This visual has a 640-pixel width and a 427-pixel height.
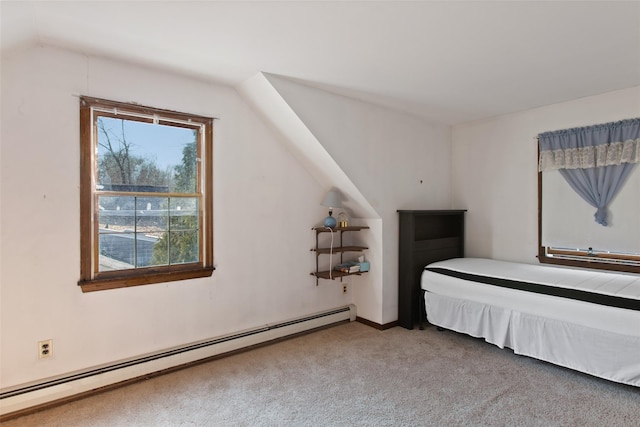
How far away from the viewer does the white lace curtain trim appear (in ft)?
9.75

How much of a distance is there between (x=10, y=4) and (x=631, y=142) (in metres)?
4.50

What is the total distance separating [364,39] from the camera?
7.06 ft

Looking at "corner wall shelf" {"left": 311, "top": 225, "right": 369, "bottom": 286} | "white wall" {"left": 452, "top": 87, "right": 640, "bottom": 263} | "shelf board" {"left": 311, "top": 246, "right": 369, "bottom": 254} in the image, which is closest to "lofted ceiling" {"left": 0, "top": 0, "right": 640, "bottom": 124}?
"white wall" {"left": 452, "top": 87, "right": 640, "bottom": 263}

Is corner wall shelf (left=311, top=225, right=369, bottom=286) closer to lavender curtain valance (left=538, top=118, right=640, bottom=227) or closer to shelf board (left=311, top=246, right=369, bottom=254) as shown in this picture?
shelf board (left=311, top=246, right=369, bottom=254)

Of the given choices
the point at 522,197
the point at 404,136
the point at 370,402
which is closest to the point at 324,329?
the point at 370,402

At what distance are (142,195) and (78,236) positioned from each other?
0.51 meters

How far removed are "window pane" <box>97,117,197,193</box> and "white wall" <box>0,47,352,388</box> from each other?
184 mm

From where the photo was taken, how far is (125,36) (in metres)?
2.12

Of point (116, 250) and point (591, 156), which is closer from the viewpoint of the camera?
point (116, 250)

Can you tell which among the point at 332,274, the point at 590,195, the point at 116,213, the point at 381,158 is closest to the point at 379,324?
the point at 332,274

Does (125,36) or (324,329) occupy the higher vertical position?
(125,36)

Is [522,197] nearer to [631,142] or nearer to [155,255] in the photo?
[631,142]

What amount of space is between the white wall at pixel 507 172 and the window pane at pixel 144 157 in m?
3.23

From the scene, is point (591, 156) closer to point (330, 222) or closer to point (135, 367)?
point (330, 222)
